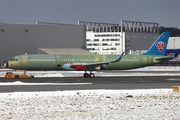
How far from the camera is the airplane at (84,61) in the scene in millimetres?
47219

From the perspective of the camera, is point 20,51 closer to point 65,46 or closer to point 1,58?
point 1,58

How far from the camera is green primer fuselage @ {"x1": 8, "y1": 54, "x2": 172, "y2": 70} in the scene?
47156mm

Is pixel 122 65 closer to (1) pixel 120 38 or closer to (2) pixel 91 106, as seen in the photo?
(2) pixel 91 106

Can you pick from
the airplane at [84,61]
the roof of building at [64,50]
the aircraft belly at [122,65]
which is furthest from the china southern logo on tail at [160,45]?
the roof of building at [64,50]

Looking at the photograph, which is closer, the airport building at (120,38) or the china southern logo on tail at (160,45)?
the china southern logo on tail at (160,45)

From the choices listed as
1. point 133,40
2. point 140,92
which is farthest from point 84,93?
point 133,40

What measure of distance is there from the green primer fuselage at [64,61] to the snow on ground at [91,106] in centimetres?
2420

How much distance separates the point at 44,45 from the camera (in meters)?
92.2

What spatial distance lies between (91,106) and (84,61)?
101 feet

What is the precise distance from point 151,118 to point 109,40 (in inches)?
6616

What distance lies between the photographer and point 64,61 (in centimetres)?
4822

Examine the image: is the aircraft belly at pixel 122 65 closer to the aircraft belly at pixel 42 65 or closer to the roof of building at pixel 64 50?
the aircraft belly at pixel 42 65

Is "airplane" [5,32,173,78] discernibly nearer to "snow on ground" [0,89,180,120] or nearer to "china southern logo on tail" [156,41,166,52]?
"china southern logo on tail" [156,41,166,52]

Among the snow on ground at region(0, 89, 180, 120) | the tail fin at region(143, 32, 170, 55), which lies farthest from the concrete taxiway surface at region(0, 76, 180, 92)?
the tail fin at region(143, 32, 170, 55)
